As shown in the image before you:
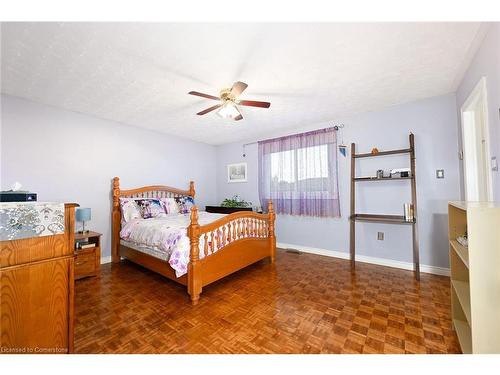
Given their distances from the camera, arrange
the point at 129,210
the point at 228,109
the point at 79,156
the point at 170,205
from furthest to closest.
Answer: the point at 170,205 < the point at 129,210 < the point at 79,156 < the point at 228,109

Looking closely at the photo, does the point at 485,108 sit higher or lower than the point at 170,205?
higher

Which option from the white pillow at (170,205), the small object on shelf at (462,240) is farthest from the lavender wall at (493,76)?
the white pillow at (170,205)

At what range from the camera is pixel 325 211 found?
3703 millimetres

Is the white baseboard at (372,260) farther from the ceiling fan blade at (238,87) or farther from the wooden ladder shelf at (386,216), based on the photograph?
the ceiling fan blade at (238,87)

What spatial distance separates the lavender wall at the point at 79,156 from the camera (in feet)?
8.92

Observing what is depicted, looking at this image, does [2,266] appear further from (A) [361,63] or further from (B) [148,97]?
(A) [361,63]

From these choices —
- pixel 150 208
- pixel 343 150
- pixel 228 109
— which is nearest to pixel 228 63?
pixel 228 109

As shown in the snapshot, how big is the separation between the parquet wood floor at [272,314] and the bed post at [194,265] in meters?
0.13

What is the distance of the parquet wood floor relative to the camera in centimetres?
156

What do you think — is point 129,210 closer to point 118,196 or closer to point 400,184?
point 118,196

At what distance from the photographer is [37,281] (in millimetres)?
1161

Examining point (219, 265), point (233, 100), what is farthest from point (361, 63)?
point (219, 265)

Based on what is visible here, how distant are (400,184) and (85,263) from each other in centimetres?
464
